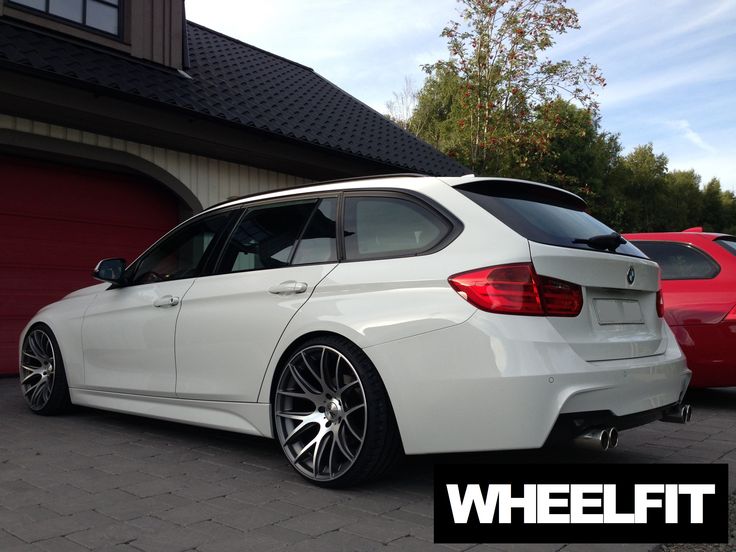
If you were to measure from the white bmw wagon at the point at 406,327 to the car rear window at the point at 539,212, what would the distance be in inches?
0.5

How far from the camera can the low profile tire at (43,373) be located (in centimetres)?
557

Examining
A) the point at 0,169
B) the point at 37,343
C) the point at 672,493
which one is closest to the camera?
the point at 672,493

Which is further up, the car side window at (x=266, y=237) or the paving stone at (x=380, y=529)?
the car side window at (x=266, y=237)

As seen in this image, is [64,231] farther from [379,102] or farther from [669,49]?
[379,102]

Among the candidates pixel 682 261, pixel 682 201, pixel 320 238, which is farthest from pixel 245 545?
pixel 682 201

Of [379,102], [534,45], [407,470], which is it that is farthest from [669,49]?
[379,102]

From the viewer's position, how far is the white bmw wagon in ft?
10.3

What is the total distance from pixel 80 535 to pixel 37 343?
10.8 ft

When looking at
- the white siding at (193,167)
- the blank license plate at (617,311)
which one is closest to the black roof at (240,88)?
the white siding at (193,167)

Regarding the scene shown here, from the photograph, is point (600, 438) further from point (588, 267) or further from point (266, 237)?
point (266, 237)

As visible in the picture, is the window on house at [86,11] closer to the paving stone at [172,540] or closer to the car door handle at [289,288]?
the car door handle at [289,288]

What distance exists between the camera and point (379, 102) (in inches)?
1542

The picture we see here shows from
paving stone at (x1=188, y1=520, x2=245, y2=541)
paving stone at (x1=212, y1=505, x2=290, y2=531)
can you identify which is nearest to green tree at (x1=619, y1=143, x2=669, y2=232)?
paving stone at (x1=212, y1=505, x2=290, y2=531)

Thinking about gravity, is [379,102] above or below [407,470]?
above
